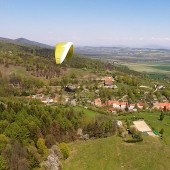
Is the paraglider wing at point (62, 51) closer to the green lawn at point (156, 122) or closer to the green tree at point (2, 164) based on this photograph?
the green tree at point (2, 164)

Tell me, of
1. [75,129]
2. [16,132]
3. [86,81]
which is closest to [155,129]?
[75,129]

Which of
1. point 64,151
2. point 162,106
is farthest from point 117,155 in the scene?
point 162,106

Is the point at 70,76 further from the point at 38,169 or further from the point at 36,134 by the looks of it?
the point at 38,169

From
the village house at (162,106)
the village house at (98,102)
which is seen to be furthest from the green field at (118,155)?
the village house at (98,102)

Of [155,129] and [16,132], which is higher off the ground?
[16,132]

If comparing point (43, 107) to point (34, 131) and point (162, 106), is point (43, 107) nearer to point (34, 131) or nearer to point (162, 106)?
point (34, 131)
